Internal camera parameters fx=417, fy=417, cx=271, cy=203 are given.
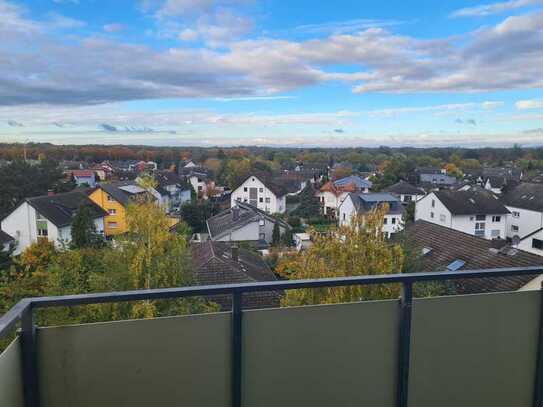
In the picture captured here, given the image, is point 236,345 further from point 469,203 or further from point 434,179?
point 434,179

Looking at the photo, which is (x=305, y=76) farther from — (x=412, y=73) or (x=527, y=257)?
(x=527, y=257)

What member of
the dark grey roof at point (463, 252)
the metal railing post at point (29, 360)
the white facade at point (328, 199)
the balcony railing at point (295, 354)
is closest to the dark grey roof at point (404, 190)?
the white facade at point (328, 199)

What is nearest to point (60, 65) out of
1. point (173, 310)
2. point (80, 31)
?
point (80, 31)

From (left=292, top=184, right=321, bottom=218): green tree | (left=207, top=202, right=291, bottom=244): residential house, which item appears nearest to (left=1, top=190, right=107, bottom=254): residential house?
(left=207, top=202, right=291, bottom=244): residential house

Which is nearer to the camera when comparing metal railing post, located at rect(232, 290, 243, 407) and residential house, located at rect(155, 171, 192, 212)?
metal railing post, located at rect(232, 290, 243, 407)

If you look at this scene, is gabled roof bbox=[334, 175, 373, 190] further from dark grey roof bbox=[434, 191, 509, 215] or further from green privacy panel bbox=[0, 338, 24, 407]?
green privacy panel bbox=[0, 338, 24, 407]

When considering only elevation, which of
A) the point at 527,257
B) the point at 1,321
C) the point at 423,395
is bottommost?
the point at 527,257

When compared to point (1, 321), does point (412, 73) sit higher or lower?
higher
